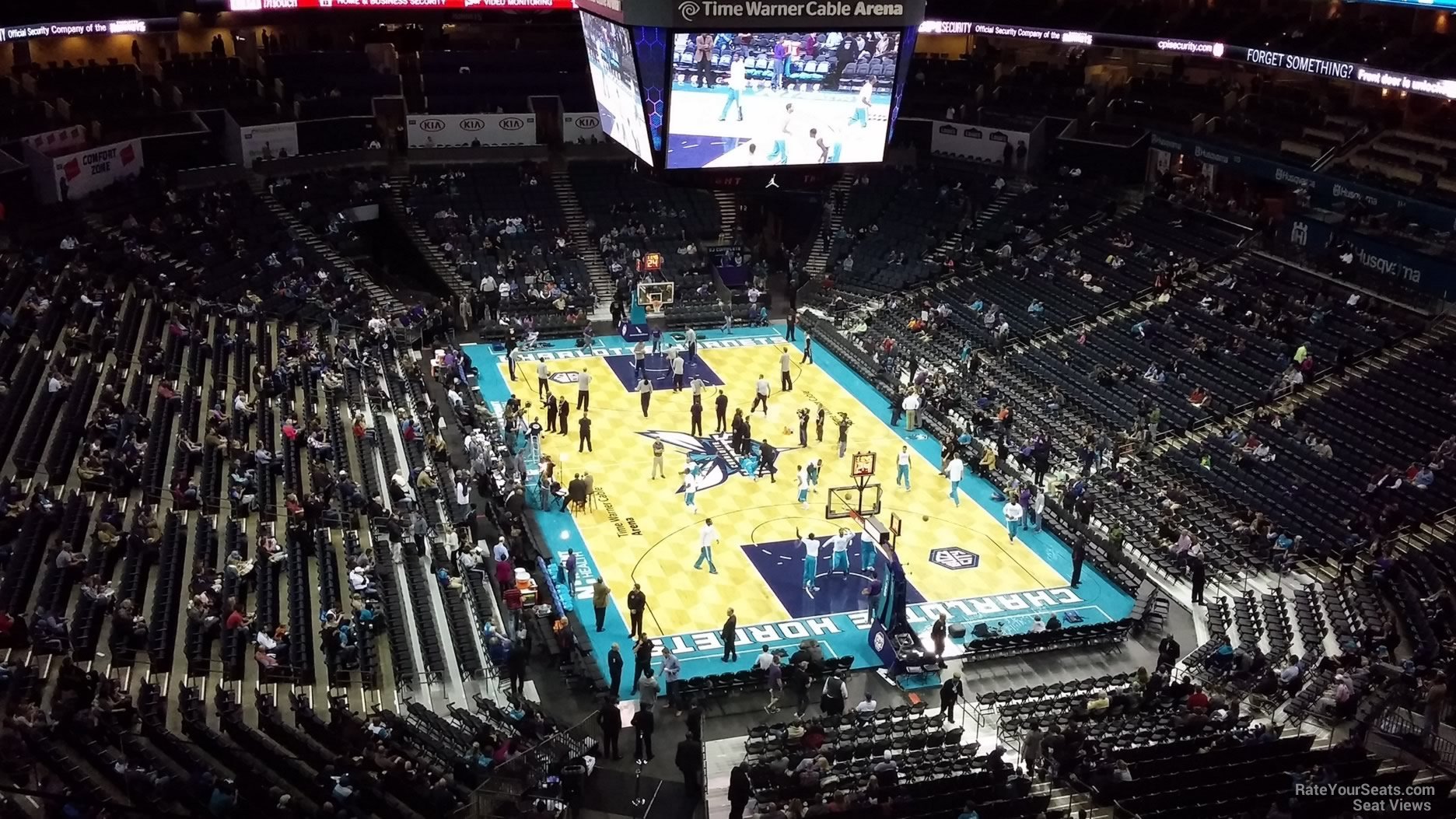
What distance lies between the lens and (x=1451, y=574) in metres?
24.5

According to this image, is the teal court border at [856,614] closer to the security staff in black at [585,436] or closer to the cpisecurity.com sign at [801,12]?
the security staff in black at [585,436]

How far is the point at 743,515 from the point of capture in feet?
96.8

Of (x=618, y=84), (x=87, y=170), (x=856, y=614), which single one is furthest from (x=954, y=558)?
(x=87, y=170)

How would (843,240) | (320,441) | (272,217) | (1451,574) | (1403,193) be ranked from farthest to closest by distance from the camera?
1. (843,240)
2. (272,217)
3. (1403,193)
4. (320,441)
5. (1451,574)

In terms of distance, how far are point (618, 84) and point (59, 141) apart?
22.8 metres

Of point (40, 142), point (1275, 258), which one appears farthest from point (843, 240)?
point (40, 142)

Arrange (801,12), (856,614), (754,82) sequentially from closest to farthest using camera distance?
(801,12), (856,614), (754,82)

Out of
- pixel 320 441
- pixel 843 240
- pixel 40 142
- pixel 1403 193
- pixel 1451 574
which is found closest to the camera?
pixel 1451 574

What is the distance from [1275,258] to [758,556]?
20.2 metres

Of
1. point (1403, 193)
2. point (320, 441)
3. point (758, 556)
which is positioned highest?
point (1403, 193)

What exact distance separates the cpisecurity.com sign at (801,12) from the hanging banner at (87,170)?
2432 cm

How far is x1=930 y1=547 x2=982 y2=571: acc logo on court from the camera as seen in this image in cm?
2755

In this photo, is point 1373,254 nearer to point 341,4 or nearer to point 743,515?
point 743,515

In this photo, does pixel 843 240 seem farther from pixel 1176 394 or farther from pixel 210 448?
pixel 210 448
